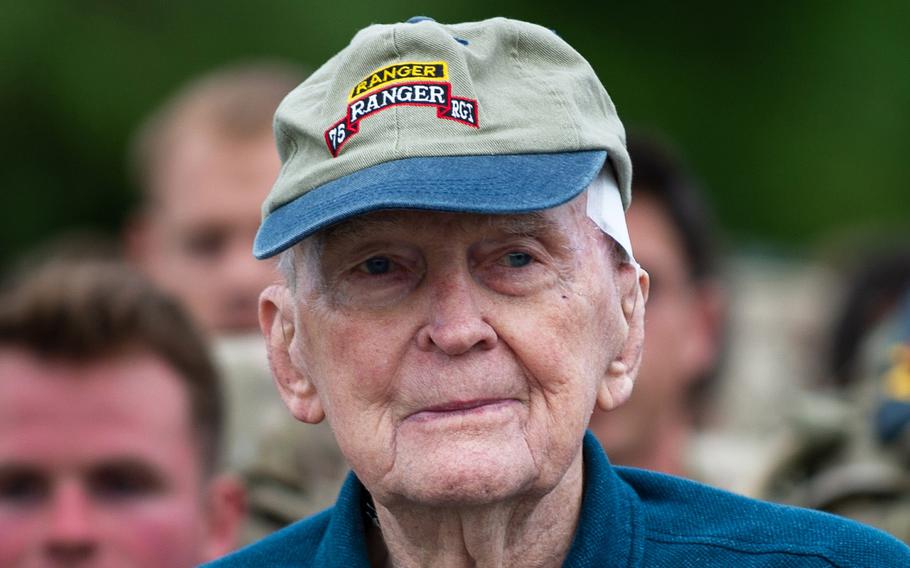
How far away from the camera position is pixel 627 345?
385cm

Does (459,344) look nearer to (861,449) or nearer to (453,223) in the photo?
(453,223)

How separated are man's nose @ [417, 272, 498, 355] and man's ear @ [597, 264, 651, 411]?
13.8 inches

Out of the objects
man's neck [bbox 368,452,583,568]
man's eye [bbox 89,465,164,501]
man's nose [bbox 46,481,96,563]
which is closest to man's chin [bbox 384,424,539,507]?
man's neck [bbox 368,452,583,568]

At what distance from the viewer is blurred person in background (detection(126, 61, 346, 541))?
645 centimetres

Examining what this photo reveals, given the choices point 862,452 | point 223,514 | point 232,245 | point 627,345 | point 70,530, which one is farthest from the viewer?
point 232,245

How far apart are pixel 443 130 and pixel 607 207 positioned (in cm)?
40

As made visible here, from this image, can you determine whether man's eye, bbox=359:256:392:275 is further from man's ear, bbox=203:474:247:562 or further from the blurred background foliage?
the blurred background foliage

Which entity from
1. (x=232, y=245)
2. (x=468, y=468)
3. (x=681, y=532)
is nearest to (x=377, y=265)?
(x=468, y=468)

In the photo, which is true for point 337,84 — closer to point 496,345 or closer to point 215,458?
point 496,345

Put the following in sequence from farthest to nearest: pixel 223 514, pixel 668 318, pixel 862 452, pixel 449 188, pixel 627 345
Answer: pixel 668 318, pixel 862 452, pixel 223 514, pixel 627 345, pixel 449 188

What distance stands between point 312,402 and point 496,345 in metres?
0.47

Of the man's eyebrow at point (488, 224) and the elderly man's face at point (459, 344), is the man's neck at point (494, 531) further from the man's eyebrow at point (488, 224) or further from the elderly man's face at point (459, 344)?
the man's eyebrow at point (488, 224)

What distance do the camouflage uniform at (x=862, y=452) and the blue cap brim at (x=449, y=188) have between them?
3.12 metres

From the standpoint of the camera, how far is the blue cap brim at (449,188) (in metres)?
3.44
